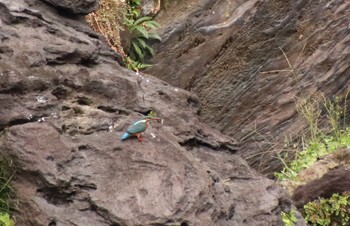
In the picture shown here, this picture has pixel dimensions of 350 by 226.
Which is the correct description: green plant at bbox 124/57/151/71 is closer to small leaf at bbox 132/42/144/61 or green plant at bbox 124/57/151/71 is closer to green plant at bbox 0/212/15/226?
small leaf at bbox 132/42/144/61

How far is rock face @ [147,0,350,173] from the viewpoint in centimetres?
714

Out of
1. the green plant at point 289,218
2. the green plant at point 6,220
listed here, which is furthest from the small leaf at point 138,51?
the green plant at point 6,220

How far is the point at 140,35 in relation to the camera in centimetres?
766

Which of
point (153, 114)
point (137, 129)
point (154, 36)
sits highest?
point (137, 129)

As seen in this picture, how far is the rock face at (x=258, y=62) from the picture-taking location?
714 cm

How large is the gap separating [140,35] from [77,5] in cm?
232

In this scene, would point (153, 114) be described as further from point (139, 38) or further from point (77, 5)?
point (139, 38)

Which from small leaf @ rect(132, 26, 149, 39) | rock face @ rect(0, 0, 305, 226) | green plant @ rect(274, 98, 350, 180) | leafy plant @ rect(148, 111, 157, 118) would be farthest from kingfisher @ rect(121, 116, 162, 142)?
small leaf @ rect(132, 26, 149, 39)

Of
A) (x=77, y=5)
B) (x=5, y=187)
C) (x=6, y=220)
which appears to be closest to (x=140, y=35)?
(x=77, y=5)

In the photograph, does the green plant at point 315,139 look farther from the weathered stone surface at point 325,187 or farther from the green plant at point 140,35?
the green plant at point 140,35

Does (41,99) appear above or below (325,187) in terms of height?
above

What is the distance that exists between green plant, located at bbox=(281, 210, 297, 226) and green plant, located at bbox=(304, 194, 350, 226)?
34.2 inches

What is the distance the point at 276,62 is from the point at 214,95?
90 cm

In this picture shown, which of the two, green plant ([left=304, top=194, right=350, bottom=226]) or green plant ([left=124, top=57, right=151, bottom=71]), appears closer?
green plant ([left=304, top=194, right=350, bottom=226])
